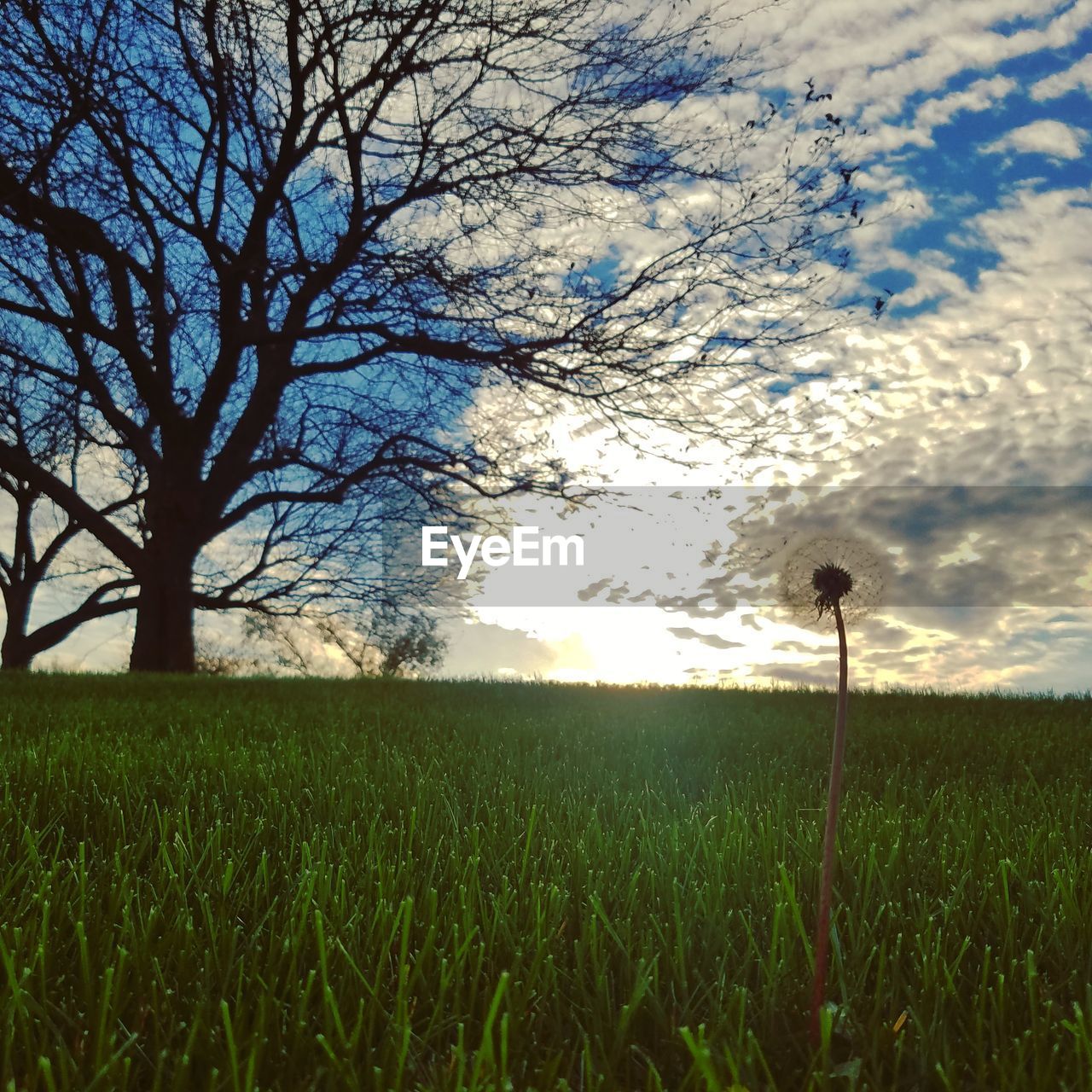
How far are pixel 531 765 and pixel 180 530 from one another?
35.0ft

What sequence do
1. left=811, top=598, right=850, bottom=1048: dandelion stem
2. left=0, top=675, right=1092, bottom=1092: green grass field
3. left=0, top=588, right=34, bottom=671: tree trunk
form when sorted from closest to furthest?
left=811, top=598, right=850, bottom=1048: dandelion stem
left=0, top=675, right=1092, bottom=1092: green grass field
left=0, top=588, right=34, bottom=671: tree trunk

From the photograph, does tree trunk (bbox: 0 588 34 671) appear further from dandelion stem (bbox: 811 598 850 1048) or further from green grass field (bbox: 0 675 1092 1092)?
dandelion stem (bbox: 811 598 850 1048)

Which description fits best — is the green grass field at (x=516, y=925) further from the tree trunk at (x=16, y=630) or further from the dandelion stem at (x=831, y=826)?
the tree trunk at (x=16, y=630)

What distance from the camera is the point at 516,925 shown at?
6.99 feet

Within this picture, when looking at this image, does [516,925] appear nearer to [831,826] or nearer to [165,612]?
[831,826]

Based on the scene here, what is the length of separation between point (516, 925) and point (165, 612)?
12.7m

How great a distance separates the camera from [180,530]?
1352 cm

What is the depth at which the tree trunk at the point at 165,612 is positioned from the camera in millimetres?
13453

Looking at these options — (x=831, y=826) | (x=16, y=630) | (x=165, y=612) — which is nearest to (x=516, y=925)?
(x=831, y=826)

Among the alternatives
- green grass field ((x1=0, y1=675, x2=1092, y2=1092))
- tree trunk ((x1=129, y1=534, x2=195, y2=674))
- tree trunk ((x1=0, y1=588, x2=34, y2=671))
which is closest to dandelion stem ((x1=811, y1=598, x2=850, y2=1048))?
green grass field ((x1=0, y1=675, x2=1092, y2=1092))

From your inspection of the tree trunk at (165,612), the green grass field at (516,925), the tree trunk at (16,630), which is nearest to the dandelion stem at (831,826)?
the green grass field at (516,925)

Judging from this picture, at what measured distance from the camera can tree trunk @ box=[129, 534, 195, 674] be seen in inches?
530

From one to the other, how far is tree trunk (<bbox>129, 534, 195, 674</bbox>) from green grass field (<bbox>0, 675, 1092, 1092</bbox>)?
9402 mm

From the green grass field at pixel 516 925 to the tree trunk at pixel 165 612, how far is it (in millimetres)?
9402
